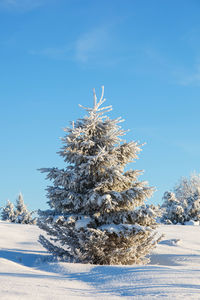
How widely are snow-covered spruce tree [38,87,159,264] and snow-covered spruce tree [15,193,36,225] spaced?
2397cm

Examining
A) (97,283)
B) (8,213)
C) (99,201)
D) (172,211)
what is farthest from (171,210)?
(97,283)

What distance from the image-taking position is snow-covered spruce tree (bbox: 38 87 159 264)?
29.2ft

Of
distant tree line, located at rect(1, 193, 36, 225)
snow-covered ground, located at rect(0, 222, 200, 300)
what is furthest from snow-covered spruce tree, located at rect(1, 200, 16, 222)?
snow-covered ground, located at rect(0, 222, 200, 300)

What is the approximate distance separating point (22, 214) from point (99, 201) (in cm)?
2641

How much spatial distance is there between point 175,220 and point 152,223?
77.9 ft

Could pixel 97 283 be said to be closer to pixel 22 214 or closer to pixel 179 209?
pixel 179 209

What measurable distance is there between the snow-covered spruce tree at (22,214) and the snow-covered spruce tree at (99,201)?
24.0 metres

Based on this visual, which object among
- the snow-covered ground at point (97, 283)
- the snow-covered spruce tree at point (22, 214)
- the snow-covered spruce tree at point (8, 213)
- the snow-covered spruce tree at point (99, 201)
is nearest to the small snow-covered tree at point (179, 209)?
the snow-covered spruce tree at point (22, 214)

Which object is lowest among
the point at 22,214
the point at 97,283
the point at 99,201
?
the point at 97,283

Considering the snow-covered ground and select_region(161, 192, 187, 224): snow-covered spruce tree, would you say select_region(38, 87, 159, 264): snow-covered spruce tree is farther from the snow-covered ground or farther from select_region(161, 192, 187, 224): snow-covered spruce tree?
select_region(161, 192, 187, 224): snow-covered spruce tree

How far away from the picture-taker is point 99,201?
8734 millimetres

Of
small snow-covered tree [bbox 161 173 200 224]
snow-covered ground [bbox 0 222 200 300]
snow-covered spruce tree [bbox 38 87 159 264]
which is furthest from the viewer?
small snow-covered tree [bbox 161 173 200 224]

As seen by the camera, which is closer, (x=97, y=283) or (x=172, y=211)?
(x=97, y=283)

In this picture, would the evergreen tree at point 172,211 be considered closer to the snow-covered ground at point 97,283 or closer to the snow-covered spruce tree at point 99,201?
the snow-covered spruce tree at point 99,201
